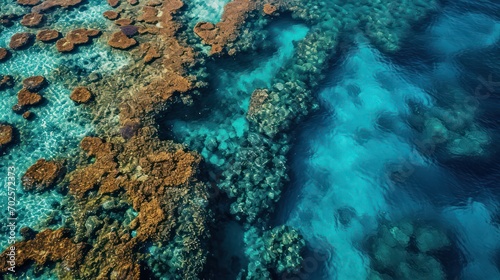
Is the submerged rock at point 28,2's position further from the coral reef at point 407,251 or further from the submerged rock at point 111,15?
the coral reef at point 407,251

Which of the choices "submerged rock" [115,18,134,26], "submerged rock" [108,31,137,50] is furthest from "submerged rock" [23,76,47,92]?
"submerged rock" [115,18,134,26]

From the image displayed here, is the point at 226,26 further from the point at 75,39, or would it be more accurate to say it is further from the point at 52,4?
the point at 52,4

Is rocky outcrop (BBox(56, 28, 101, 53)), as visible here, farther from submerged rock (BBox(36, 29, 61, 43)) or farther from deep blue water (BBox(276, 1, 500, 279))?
deep blue water (BBox(276, 1, 500, 279))

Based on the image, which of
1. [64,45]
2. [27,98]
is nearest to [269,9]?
[64,45]

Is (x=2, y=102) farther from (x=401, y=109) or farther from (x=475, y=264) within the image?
(x=475, y=264)

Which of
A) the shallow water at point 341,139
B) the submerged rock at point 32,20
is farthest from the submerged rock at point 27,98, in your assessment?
the submerged rock at point 32,20
